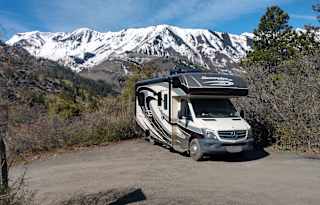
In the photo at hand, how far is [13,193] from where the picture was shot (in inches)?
222

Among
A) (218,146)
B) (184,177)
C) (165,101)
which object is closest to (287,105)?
(218,146)

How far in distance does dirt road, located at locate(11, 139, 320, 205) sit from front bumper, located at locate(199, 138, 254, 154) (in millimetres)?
397

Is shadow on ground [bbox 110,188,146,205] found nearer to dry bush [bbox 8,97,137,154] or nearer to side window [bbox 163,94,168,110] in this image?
side window [bbox 163,94,168,110]

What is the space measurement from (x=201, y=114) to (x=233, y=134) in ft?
4.17

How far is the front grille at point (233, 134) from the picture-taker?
1187 cm

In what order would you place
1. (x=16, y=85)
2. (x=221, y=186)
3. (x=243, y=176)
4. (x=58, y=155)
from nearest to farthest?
(x=16, y=85)
(x=221, y=186)
(x=243, y=176)
(x=58, y=155)

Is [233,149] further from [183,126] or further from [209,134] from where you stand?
[183,126]

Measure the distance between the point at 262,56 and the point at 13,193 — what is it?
27.1 m

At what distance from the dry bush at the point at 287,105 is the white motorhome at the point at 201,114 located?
7.06ft

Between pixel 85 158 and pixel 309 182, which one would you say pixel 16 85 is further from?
pixel 85 158

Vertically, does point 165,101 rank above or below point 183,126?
above

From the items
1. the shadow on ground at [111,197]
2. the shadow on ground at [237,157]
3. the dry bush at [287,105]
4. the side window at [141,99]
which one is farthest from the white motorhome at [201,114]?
the shadow on ground at [111,197]

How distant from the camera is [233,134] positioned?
12000mm

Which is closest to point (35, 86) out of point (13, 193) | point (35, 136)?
point (13, 193)
